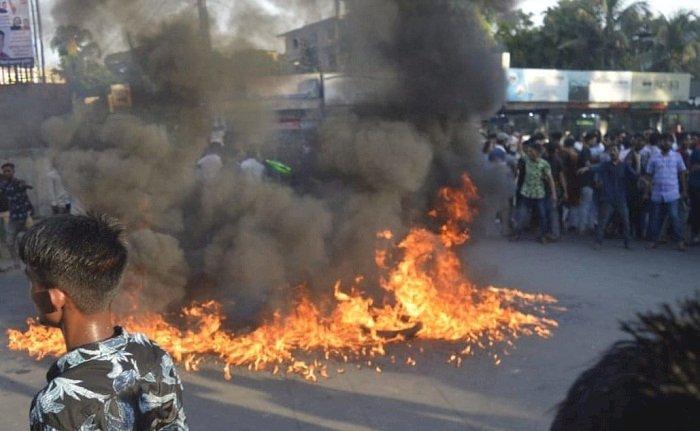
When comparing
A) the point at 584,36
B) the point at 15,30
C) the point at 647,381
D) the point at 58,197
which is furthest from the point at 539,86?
the point at 647,381

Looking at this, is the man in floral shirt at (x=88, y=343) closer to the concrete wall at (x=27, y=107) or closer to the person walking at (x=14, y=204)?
the concrete wall at (x=27, y=107)

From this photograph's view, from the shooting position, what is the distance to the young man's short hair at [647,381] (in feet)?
3.74

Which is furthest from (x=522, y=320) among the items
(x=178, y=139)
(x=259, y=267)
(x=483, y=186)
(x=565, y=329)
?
(x=178, y=139)

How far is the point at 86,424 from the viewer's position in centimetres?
189

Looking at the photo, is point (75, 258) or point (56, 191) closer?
point (75, 258)

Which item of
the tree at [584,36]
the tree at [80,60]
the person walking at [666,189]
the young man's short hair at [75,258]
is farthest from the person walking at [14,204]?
the tree at [584,36]

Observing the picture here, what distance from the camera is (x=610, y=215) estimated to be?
37.9 feet

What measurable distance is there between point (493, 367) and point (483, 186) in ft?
10.2

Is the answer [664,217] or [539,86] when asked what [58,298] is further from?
[539,86]

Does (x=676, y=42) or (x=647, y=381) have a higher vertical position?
(x=676, y=42)

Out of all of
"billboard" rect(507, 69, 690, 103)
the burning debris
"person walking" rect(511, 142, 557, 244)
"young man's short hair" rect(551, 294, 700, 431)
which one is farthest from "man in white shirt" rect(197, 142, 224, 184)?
"billboard" rect(507, 69, 690, 103)

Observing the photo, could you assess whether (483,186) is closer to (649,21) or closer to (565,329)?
(565,329)

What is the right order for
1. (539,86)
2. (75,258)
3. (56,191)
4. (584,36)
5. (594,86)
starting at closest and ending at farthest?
1. (75,258)
2. (56,191)
3. (539,86)
4. (594,86)
5. (584,36)

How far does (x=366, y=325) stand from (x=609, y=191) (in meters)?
5.95
